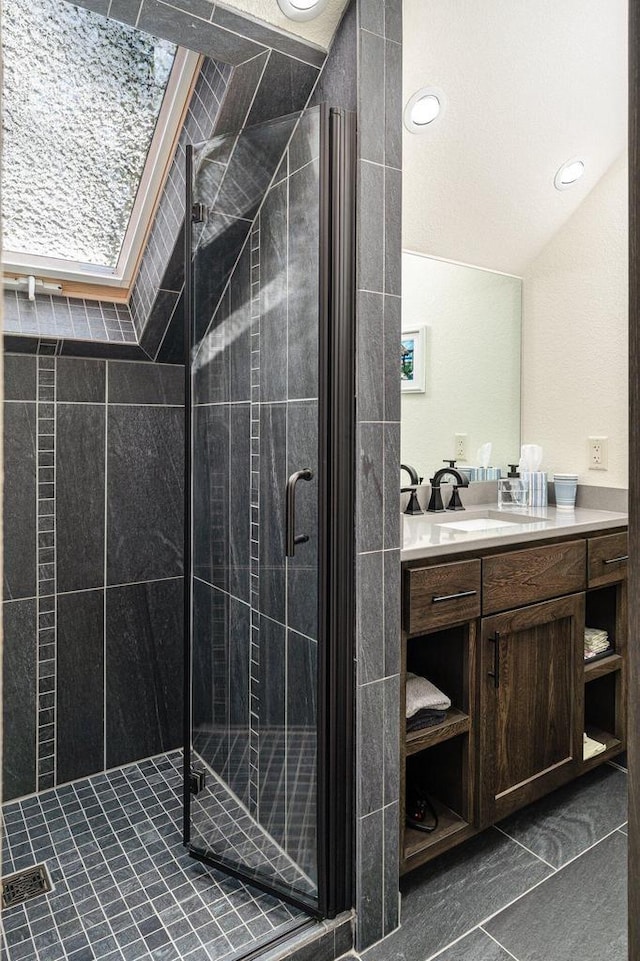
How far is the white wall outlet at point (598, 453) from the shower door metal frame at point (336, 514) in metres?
1.51

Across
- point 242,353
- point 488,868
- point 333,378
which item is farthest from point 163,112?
point 488,868

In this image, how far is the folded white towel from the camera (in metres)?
1.69

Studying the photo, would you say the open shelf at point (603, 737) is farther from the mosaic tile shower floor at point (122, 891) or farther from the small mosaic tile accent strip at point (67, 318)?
the small mosaic tile accent strip at point (67, 318)

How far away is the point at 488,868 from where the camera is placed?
1.78 metres

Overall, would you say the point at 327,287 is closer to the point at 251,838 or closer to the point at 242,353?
the point at 242,353

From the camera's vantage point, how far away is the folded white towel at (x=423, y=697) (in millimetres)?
1687

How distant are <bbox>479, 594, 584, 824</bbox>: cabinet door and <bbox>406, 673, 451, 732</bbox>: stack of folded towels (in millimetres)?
130

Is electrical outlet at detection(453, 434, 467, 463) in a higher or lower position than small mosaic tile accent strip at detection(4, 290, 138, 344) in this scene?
lower

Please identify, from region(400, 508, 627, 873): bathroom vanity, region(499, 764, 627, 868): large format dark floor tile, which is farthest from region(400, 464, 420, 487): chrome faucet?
region(499, 764, 627, 868): large format dark floor tile

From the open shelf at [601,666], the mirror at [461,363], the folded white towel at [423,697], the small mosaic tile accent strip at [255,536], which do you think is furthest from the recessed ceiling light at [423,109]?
the open shelf at [601,666]

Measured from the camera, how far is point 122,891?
1647 mm

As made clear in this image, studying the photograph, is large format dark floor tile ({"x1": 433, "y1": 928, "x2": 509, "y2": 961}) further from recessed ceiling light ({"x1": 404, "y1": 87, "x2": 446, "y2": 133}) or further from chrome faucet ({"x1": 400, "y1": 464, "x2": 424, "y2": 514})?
recessed ceiling light ({"x1": 404, "y1": 87, "x2": 446, "y2": 133})

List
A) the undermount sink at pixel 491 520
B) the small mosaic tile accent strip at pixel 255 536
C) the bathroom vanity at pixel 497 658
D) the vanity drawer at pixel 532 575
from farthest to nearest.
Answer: the undermount sink at pixel 491 520, the vanity drawer at pixel 532 575, the bathroom vanity at pixel 497 658, the small mosaic tile accent strip at pixel 255 536

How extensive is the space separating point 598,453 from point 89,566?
1997 millimetres
